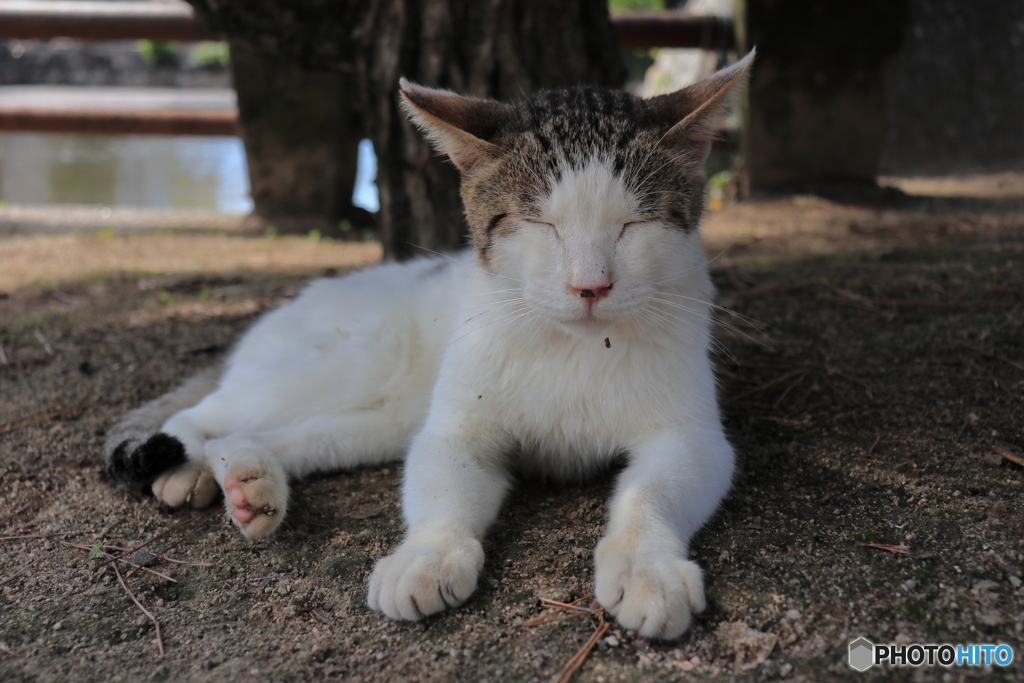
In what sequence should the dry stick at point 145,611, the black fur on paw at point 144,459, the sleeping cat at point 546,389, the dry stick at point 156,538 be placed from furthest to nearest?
the black fur on paw at point 144,459, the dry stick at point 156,538, the sleeping cat at point 546,389, the dry stick at point 145,611

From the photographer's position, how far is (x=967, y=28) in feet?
23.5

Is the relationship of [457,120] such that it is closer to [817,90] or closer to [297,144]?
[297,144]

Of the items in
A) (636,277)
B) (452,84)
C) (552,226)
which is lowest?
(636,277)

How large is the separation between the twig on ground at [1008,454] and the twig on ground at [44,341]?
390 centimetres

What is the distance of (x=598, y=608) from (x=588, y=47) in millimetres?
3056

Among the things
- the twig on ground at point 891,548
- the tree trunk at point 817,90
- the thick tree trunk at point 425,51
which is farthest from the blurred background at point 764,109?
the twig on ground at point 891,548

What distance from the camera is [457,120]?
6.89 feet

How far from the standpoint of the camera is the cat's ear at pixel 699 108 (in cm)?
200

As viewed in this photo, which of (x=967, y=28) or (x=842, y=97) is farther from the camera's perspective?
(x=967, y=28)

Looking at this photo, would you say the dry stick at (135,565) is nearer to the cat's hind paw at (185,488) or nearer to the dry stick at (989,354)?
the cat's hind paw at (185,488)

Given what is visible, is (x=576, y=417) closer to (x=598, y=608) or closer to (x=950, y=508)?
(x=598, y=608)

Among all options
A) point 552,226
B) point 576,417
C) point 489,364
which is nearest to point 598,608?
point 576,417

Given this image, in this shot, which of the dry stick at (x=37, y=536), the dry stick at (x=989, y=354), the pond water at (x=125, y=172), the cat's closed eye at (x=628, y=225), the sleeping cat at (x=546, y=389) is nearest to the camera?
the sleeping cat at (x=546, y=389)

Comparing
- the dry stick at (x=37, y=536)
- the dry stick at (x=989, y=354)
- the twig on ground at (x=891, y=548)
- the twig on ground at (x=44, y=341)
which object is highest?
the twig on ground at (x=44, y=341)
